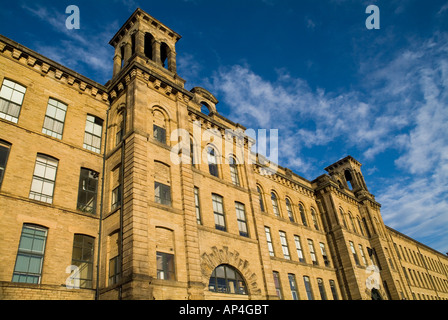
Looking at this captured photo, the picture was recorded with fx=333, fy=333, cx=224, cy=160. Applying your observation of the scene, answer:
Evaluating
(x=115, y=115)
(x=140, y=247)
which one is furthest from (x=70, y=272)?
(x=115, y=115)

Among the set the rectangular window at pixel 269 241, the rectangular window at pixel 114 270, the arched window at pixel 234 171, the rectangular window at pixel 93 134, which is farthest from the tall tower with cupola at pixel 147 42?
the rectangular window at pixel 269 241

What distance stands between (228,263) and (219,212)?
3.42 metres

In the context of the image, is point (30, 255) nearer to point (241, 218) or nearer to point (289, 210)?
point (241, 218)

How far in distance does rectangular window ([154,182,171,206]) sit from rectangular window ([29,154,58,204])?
496cm

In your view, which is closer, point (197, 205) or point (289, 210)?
point (197, 205)

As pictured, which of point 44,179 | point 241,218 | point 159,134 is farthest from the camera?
point 241,218

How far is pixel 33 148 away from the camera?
16.2 meters

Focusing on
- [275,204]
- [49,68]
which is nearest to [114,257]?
[49,68]

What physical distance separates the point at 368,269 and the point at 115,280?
91.2ft

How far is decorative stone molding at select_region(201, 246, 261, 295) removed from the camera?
17.6m

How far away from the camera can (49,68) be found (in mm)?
18734

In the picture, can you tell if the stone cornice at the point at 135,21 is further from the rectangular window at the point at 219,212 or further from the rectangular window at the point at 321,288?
the rectangular window at the point at 321,288
